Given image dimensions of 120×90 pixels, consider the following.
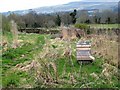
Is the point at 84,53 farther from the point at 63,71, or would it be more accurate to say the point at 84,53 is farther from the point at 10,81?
the point at 10,81

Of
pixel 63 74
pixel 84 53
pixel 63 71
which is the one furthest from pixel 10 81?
pixel 84 53

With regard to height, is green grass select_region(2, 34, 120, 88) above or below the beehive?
below

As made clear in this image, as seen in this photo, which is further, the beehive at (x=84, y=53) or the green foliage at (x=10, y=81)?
the beehive at (x=84, y=53)

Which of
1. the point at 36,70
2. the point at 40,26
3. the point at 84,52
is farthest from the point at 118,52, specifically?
the point at 40,26

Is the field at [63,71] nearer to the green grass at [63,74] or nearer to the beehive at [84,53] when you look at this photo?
the green grass at [63,74]

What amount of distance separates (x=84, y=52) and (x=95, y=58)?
2.86 ft

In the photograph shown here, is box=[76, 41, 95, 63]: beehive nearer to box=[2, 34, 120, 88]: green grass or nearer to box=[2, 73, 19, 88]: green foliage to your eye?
box=[2, 34, 120, 88]: green grass

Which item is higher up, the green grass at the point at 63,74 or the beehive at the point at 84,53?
the beehive at the point at 84,53

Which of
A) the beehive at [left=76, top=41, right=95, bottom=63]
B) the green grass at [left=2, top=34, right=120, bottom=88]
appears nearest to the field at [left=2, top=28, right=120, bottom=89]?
the green grass at [left=2, top=34, right=120, bottom=88]

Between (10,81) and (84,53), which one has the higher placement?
(84,53)

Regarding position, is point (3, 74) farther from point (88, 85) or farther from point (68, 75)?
point (88, 85)

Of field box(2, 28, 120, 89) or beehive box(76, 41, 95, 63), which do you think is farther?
beehive box(76, 41, 95, 63)

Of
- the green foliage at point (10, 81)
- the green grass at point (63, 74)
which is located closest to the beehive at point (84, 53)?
the green grass at point (63, 74)

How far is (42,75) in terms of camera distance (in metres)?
7.08
